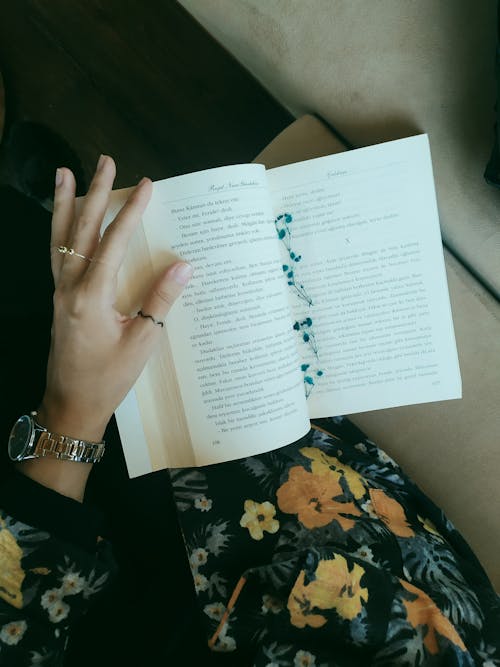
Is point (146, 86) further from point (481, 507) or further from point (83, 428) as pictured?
point (481, 507)

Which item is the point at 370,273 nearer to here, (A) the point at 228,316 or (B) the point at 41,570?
(A) the point at 228,316

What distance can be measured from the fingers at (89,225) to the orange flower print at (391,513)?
43 centimetres

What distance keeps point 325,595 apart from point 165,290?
0.35 meters

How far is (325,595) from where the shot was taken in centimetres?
49

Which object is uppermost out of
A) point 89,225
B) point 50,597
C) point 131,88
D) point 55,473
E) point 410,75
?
point 131,88

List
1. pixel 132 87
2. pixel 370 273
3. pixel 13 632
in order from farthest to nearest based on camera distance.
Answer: pixel 132 87
pixel 370 273
pixel 13 632

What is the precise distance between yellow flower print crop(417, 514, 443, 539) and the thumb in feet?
1.35

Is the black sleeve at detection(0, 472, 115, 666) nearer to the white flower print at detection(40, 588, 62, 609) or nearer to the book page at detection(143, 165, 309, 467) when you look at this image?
the white flower print at detection(40, 588, 62, 609)

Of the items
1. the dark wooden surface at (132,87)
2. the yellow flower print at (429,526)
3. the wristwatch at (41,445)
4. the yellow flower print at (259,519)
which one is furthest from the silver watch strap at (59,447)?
the dark wooden surface at (132,87)

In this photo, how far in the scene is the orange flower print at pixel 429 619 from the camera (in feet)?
1.54

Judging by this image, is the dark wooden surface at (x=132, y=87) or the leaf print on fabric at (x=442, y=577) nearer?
the leaf print on fabric at (x=442, y=577)

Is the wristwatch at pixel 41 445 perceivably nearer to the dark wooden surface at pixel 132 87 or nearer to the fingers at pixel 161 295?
the fingers at pixel 161 295

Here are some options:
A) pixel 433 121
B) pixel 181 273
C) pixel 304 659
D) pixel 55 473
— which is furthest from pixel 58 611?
pixel 433 121

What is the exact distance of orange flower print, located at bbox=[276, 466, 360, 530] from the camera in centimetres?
56
